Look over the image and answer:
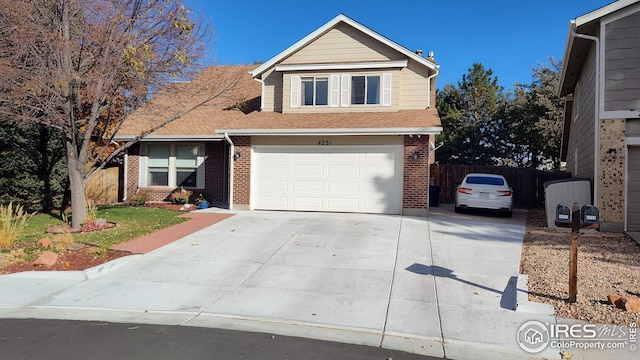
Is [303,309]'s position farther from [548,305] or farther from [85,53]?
[85,53]

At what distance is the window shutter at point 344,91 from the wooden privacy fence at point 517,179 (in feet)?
20.5

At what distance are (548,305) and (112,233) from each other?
9.84 m

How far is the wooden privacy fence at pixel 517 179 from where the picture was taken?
18016 mm

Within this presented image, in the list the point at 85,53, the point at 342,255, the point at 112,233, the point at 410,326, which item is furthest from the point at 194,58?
the point at 410,326

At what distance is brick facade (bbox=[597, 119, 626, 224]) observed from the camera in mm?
10312

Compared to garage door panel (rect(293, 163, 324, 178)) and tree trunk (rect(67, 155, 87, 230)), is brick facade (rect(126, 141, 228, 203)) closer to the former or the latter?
garage door panel (rect(293, 163, 324, 178))

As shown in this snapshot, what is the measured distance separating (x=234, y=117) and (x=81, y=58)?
646 cm

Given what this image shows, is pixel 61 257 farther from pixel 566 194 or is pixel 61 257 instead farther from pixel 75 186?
pixel 566 194

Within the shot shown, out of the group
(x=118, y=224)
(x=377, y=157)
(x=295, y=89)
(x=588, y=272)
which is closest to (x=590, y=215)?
(x=588, y=272)

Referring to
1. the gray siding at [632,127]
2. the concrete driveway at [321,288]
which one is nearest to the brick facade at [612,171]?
the gray siding at [632,127]

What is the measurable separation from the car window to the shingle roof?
2.56 metres

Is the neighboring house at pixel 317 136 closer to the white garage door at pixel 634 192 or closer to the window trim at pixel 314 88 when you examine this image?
the window trim at pixel 314 88

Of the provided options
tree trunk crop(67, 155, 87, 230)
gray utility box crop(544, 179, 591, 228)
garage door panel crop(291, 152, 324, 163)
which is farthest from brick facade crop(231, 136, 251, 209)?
gray utility box crop(544, 179, 591, 228)

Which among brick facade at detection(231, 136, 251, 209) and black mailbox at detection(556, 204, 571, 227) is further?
brick facade at detection(231, 136, 251, 209)
